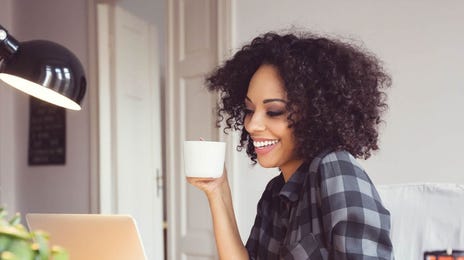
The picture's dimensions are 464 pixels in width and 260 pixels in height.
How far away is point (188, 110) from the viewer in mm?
2328

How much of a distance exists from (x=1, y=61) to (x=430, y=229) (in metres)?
0.87

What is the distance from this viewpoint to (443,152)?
63.7 inches

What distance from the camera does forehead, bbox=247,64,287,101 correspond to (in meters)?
0.99

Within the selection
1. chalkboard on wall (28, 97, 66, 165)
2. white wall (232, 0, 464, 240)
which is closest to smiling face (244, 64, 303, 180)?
white wall (232, 0, 464, 240)

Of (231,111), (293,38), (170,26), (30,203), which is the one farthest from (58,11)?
(293,38)

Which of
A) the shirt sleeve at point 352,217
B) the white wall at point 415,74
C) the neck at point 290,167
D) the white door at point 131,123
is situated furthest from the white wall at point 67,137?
the shirt sleeve at point 352,217

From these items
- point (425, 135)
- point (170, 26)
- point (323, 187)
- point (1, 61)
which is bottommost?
point (323, 187)

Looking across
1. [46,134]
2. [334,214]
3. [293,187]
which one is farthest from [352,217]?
[46,134]

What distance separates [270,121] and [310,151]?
0.10 metres

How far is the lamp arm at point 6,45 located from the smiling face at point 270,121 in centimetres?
46

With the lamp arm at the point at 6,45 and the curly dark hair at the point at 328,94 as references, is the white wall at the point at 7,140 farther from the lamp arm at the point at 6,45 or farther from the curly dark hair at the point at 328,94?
the curly dark hair at the point at 328,94

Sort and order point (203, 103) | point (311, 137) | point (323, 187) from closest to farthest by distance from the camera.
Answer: point (323, 187), point (311, 137), point (203, 103)

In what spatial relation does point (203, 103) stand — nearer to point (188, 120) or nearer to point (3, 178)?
point (188, 120)

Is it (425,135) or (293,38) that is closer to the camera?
(293,38)
